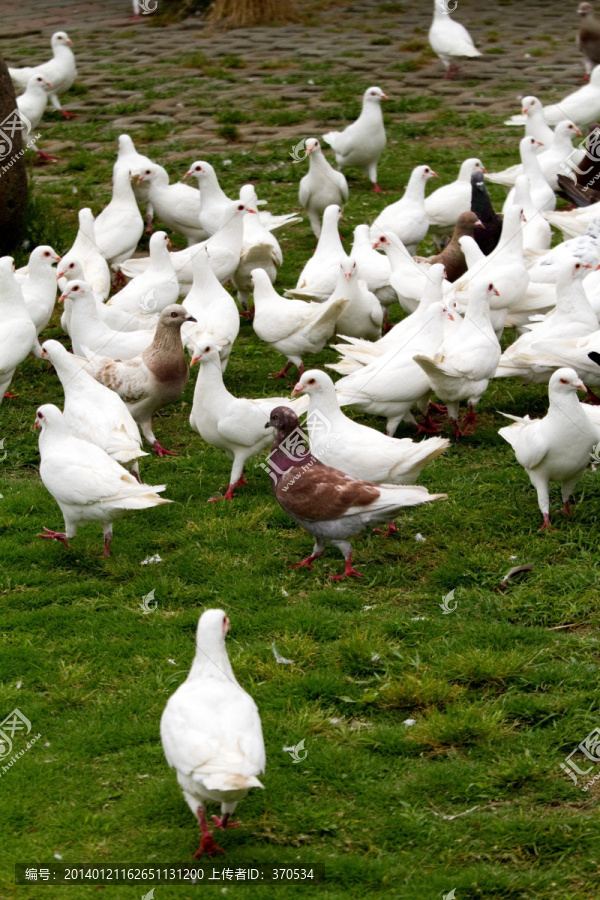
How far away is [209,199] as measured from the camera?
10211mm

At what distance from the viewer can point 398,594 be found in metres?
5.85

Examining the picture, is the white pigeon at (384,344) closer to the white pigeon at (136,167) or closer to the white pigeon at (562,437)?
the white pigeon at (562,437)

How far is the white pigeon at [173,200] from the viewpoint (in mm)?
10484

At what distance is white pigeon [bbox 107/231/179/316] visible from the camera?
8680 millimetres

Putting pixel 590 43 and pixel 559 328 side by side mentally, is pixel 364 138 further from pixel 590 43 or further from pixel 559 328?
pixel 590 43

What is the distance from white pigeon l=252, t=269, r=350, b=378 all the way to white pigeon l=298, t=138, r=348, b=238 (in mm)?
2708

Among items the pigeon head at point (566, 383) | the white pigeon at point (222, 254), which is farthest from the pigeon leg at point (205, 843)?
the white pigeon at point (222, 254)

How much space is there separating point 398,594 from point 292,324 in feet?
9.21

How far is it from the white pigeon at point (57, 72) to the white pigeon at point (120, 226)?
4602 millimetres

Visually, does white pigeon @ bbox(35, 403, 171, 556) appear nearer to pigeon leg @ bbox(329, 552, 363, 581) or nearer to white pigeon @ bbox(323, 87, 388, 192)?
pigeon leg @ bbox(329, 552, 363, 581)

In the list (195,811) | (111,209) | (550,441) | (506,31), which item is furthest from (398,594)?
(506,31)

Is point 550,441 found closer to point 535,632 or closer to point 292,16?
point 535,632

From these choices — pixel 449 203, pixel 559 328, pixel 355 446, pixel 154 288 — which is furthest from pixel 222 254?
pixel 355 446

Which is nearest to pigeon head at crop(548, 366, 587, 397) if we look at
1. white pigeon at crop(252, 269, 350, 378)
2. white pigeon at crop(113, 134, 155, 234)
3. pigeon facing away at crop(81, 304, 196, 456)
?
white pigeon at crop(252, 269, 350, 378)
